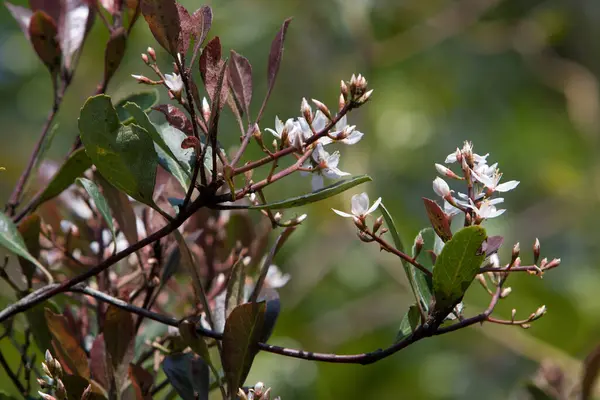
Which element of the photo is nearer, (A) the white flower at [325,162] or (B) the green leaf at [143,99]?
(A) the white flower at [325,162]

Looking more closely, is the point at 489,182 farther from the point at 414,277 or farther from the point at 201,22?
the point at 201,22

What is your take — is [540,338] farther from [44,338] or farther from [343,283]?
[44,338]

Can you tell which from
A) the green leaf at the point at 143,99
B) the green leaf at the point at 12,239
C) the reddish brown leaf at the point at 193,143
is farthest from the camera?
the green leaf at the point at 143,99

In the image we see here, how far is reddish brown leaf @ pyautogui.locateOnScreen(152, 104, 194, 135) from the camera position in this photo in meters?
0.52

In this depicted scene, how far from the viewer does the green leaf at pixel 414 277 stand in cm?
55

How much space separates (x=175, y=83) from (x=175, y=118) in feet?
0.08

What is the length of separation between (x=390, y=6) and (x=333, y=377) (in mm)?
1671

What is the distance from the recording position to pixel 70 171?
2.09ft

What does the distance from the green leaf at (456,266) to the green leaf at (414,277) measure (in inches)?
1.3

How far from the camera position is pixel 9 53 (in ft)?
8.56

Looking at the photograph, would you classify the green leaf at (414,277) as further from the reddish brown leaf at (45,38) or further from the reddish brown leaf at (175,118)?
the reddish brown leaf at (45,38)

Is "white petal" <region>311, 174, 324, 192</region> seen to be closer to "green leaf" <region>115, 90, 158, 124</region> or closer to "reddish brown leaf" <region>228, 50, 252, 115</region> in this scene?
"reddish brown leaf" <region>228, 50, 252, 115</region>

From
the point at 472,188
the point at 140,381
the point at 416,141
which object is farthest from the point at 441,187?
the point at 416,141

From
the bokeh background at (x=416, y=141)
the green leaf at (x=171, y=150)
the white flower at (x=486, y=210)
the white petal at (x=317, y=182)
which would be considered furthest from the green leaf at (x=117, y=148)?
the bokeh background at (x=416, y=141)
